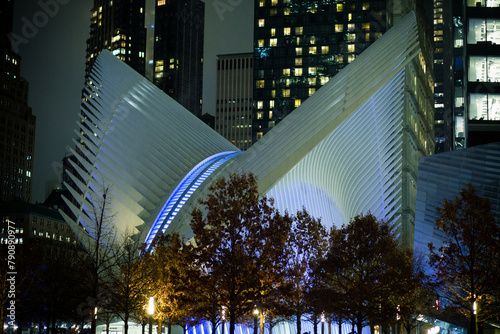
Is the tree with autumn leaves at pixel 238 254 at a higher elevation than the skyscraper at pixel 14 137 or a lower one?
lower

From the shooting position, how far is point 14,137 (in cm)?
18825

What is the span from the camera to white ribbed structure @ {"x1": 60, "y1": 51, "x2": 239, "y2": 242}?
45.7 m

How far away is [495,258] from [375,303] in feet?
27.9

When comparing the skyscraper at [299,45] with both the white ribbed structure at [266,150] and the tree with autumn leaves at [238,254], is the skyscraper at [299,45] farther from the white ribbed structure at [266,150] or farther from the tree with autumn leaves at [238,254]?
the tree with autumn leaves at [238,254]

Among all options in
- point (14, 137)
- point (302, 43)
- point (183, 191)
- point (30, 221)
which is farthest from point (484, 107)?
point (14, 137)

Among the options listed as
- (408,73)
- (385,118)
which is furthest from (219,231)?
(408,73)

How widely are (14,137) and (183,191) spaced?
152 meters

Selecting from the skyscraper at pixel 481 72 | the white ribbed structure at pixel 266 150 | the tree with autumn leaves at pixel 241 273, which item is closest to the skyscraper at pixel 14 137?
the white ribbed structure at pixel 266 150

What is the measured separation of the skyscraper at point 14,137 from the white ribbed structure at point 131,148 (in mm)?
Answer: 134829

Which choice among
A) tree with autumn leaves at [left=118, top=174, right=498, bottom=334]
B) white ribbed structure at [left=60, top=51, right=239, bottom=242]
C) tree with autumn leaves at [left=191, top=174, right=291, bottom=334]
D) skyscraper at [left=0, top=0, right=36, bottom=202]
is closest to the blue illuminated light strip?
white ribbed structure at [left=60, top=51, right=239, bottom=242]

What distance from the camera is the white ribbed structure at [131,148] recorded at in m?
→ 45.7

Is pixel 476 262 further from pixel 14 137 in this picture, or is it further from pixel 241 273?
pixel 14 137

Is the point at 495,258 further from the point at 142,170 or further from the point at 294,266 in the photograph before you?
the point at 142,170

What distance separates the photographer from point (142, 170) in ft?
155
